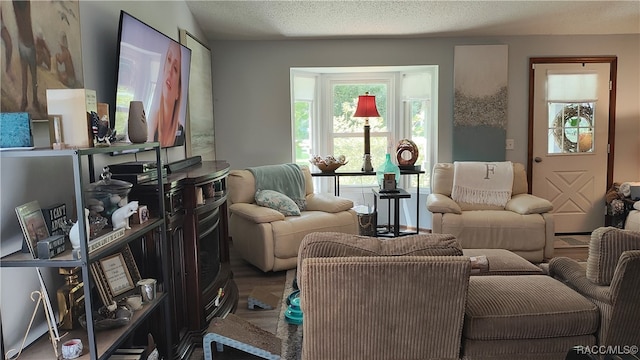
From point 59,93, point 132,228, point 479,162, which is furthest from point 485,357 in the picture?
point 479,162

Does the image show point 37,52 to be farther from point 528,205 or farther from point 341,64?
point 528,205

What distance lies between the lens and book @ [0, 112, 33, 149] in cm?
150

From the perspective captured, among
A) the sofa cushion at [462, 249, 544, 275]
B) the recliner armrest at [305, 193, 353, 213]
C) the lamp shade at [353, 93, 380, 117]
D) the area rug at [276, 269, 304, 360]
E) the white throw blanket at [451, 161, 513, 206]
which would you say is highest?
the lamp shade at [353, 93, 380, 117]

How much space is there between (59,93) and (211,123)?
323 cm

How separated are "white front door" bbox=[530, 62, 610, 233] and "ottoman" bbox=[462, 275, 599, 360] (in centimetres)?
341

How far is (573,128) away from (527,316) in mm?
3809

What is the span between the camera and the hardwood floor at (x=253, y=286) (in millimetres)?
2633

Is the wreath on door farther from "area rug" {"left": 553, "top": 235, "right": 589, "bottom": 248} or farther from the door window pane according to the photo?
"area rug" {"left": 553, "top": 235, "right": 589, "bottom": 248}

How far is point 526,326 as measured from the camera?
1.97 m

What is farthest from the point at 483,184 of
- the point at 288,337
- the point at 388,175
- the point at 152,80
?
the point at 152,80

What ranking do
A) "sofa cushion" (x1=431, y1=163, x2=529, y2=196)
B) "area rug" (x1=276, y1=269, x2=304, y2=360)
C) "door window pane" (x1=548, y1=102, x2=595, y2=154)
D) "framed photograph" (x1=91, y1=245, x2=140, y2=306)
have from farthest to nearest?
"door window pane" (x1=548, y1=102, x2=595, y2=154) → "sofa cushion" (x1=431, y1=163, x2=529, y2=196) → "area rug" (x1=276, y1=269, x2=304, y2=360) → "framed photograph" (x1=91, y1=245, x2=140, y2=306)

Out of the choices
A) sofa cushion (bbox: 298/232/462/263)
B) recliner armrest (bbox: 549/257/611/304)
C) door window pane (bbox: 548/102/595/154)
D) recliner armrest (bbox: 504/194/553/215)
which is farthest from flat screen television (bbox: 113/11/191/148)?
door window pane (bbox: 548/102/595/154)

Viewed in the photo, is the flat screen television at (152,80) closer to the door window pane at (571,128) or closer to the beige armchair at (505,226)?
the beige armchair at (505,226)

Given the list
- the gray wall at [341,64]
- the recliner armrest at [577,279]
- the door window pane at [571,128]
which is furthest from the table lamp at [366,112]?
the recliner armrest at [577,279]
